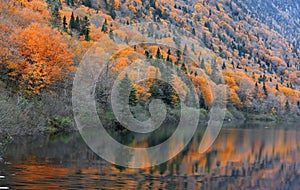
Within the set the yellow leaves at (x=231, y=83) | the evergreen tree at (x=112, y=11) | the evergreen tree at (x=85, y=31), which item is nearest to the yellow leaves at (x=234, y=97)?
the yellow leaves at (x=231, y=83)

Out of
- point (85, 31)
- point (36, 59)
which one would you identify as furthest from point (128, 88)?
point (85, 31)

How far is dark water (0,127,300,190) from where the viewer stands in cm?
2264

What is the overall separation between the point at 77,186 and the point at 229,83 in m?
111

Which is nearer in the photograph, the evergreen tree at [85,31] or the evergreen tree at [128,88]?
the evergreen tree at [128,88]

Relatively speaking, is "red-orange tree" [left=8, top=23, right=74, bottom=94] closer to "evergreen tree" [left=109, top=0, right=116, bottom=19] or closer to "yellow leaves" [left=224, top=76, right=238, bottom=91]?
"yellow leaves" [left=224, top=76, right=238, bottom=91]

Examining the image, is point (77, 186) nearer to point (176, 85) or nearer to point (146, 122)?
point (146, 122)

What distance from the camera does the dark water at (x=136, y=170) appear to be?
891 inches

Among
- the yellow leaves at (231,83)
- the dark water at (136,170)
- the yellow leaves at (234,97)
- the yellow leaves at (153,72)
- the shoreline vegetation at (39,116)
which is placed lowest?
the dark water at (136,170)

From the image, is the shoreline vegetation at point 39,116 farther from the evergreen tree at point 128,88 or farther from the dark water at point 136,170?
the dark water at point 136,170

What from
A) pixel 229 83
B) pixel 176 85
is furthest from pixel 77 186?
pixel 229 83

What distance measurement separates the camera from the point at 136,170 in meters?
27.3

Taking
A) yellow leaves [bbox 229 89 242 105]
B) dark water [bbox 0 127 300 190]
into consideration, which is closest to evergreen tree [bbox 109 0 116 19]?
yellow leaves [bbox 229 89 242 105]

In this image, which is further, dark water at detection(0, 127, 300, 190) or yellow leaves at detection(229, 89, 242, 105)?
yellow leaves at detection(229, 89, 242, 105)

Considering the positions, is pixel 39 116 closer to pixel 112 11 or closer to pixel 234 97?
pixel 234 97
